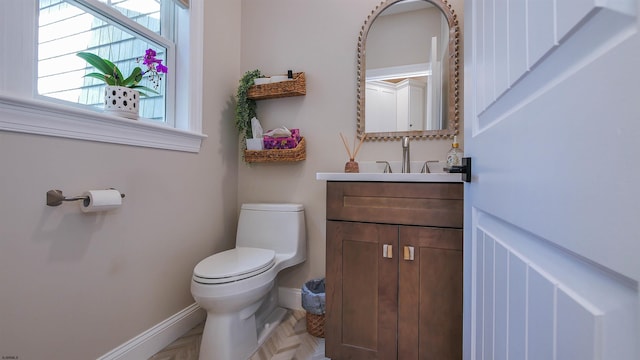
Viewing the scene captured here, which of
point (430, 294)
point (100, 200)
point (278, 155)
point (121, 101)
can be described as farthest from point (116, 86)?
point (430, 294)

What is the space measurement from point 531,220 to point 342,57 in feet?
5.38

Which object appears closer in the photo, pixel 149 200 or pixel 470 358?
pixel 470 358

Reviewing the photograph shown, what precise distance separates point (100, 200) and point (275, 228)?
35.6 inches

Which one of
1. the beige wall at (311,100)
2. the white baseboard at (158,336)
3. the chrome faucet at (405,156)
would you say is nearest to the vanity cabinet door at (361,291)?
the chrome faucet at (405,156)

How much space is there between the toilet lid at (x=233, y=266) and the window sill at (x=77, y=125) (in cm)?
67

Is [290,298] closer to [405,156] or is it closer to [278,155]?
[278,155]

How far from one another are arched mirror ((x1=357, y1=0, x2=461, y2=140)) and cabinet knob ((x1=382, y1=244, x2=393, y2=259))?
0.77m

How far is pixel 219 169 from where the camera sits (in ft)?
6.08

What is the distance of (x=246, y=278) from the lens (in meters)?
1.25

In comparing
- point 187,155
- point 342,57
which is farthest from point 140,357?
point 342,57

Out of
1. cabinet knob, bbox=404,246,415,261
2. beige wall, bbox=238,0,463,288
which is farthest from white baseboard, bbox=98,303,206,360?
cabinet knob, bbox=404,246,415,261

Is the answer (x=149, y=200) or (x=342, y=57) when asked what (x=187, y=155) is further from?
(x=342, y=57)

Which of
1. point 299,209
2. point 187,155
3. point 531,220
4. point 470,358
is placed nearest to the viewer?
point 531,220

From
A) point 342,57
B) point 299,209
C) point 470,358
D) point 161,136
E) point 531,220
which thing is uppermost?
point 342,57
